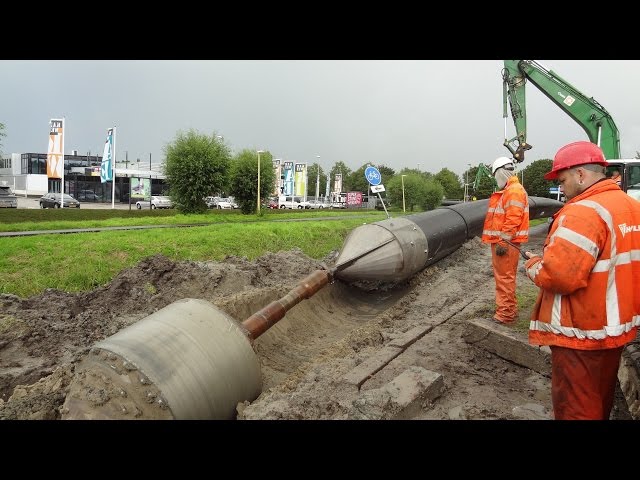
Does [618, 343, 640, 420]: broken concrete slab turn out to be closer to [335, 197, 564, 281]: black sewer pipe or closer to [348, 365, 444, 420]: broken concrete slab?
[348, 365, 444, 420]: broken concrete slab

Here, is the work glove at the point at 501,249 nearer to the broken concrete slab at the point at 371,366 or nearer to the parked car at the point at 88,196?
the broken concrete slab at the point at 371,366

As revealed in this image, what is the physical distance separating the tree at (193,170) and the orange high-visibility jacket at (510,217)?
18.3 meters

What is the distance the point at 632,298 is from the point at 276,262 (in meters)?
8.01

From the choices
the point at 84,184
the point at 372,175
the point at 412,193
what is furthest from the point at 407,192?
the point at 84,184

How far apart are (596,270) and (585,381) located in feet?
2.40

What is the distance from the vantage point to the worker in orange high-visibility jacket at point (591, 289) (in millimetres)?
2760

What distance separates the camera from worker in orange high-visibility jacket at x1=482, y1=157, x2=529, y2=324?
226 inches

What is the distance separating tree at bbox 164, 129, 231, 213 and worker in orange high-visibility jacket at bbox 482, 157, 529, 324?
18.3 meters

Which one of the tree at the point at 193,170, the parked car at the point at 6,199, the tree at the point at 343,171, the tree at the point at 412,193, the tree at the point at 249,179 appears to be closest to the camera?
the tree at the point at 193,170

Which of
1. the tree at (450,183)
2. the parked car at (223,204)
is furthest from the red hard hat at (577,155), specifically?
the tree at (450,183)

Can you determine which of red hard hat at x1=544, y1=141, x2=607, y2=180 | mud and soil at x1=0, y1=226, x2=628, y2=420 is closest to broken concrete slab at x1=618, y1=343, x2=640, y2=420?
mud and soil at x1=0, y1=226, x2=628, y2=420

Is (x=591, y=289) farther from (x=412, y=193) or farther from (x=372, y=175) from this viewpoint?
(x=412, y=193)

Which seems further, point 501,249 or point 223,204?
point 223,204

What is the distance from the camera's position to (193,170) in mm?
22094
